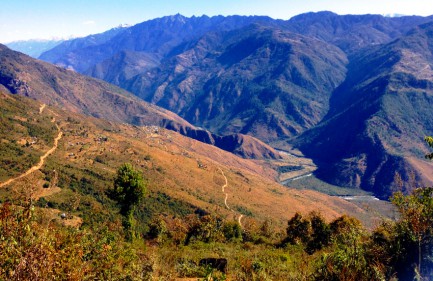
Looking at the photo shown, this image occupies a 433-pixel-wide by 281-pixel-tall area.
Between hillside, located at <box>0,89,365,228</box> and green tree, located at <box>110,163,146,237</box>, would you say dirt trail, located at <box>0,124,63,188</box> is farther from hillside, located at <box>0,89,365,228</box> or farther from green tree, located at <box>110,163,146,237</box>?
green tree, located at <box>110,163,146,237</box>

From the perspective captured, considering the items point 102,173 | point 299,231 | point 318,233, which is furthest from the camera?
point 102,173

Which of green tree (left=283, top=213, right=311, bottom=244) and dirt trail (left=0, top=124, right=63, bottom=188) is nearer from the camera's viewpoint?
green tree (left=283, top=213, right=311, bottom=244)

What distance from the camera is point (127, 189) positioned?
68750mm

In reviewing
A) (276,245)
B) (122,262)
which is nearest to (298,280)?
(122,262)

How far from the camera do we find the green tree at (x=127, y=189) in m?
68.3

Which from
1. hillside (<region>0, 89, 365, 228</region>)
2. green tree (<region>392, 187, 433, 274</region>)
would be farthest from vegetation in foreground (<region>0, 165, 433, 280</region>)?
hillside (<region>0, 89, 365, 228</region>)

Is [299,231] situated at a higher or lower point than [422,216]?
lower

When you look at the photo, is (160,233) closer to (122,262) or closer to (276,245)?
(276,245)

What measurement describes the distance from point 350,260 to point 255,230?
60.4 metres

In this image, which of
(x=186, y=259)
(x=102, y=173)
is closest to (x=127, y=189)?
(x=186, y=259)

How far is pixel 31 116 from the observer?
5684 inches

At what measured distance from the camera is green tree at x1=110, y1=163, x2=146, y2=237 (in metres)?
68.3

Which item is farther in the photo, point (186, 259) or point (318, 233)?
point (318, 233)

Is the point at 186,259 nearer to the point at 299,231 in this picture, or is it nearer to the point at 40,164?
the point at 299,231
